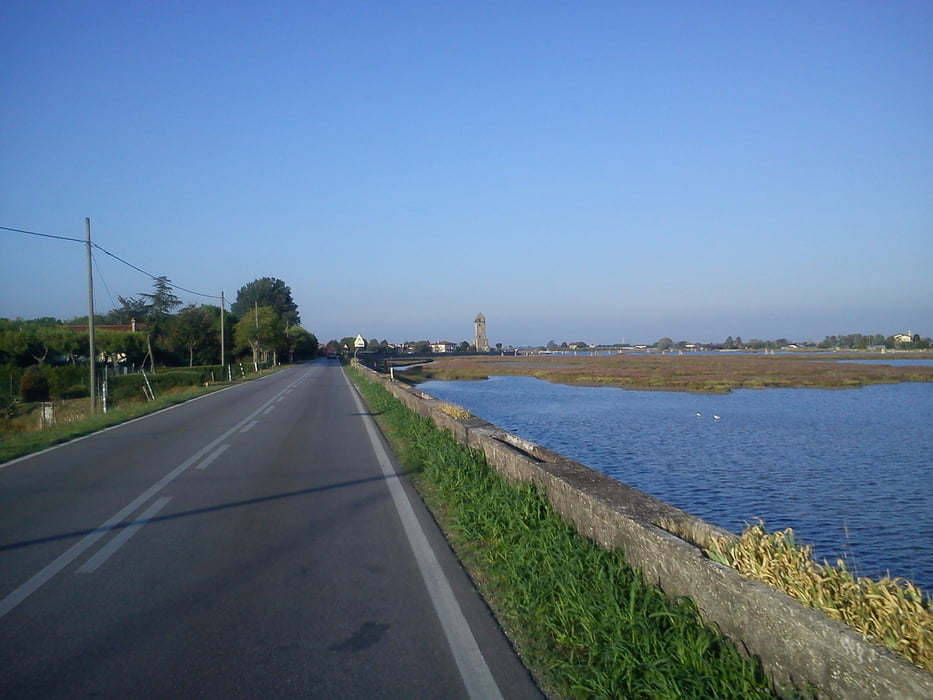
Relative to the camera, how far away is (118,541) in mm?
7742

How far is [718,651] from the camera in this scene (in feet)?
14.4

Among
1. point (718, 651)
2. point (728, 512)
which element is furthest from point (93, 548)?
point (728, 512)

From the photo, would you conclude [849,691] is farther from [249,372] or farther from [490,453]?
[249,372]

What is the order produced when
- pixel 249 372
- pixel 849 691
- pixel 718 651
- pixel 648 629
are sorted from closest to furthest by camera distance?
pixel 849 691, pixel 718 651, pixel 648 629, pixel 249 372

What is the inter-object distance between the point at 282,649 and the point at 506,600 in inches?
70.7

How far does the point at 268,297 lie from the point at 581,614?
505 feet

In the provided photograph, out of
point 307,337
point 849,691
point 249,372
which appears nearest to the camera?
point 849,691

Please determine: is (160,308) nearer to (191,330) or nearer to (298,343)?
(191,330)

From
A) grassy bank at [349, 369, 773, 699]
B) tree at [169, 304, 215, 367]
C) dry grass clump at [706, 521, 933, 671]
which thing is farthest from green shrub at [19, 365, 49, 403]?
dry grass clump at [706, 521, 933, 671]

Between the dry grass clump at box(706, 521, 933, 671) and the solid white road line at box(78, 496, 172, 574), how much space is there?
5320 millimetres

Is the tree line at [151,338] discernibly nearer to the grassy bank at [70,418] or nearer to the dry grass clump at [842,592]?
the grassy bank at [70,418]

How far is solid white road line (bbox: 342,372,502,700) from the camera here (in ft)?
14.7

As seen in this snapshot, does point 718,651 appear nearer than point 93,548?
Yes

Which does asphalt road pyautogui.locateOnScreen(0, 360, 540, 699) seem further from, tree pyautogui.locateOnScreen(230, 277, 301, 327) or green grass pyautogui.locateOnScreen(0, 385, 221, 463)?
tree pyautogui.locateOnScreen(230, 277, 301, 327)
